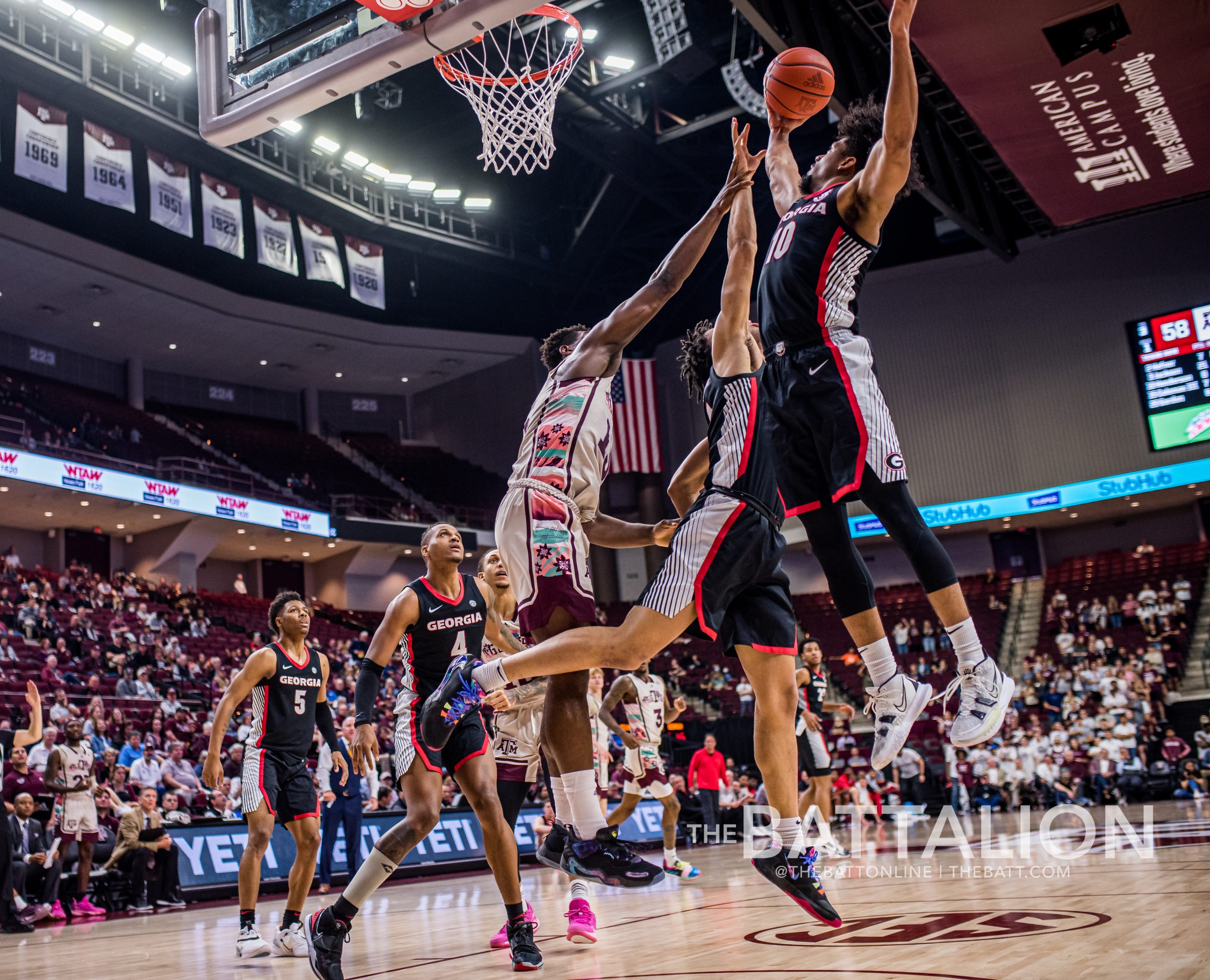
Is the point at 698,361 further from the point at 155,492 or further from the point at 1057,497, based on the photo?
the point at 1057,497

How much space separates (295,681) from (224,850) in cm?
581

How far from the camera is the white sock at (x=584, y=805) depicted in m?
4.00

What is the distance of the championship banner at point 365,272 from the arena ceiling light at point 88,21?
696cm

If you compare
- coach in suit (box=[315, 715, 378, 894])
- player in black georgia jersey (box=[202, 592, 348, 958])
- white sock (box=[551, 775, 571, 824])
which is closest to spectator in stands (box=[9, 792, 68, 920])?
coach in suit (box=[315, 715, 378, 894])

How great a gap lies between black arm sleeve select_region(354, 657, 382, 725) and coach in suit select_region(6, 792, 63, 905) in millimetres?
6081

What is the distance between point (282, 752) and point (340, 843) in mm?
6513

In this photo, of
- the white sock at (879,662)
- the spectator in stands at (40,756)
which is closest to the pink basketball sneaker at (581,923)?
the white sock at (879,662)

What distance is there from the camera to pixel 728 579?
3.95 meters

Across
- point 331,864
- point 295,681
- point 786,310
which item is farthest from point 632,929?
point 331,864

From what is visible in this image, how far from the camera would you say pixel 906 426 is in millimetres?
28891

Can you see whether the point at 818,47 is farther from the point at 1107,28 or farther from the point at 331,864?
the point at 331,864

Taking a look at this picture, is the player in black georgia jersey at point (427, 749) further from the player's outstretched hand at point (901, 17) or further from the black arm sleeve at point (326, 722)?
the player's outstretched hand at point (901, 17)

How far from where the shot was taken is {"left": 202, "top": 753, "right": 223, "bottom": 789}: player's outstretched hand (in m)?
6.23

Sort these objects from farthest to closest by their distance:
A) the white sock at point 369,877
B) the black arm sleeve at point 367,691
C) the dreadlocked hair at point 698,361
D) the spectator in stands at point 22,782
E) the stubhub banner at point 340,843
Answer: the stubhub banner at point 340,843 → the spectator in stands at point 22,782 → the dreadlocked hair at point 698,361 → the black arm sleeve at point 367,691 → the white sock at point 369,877
